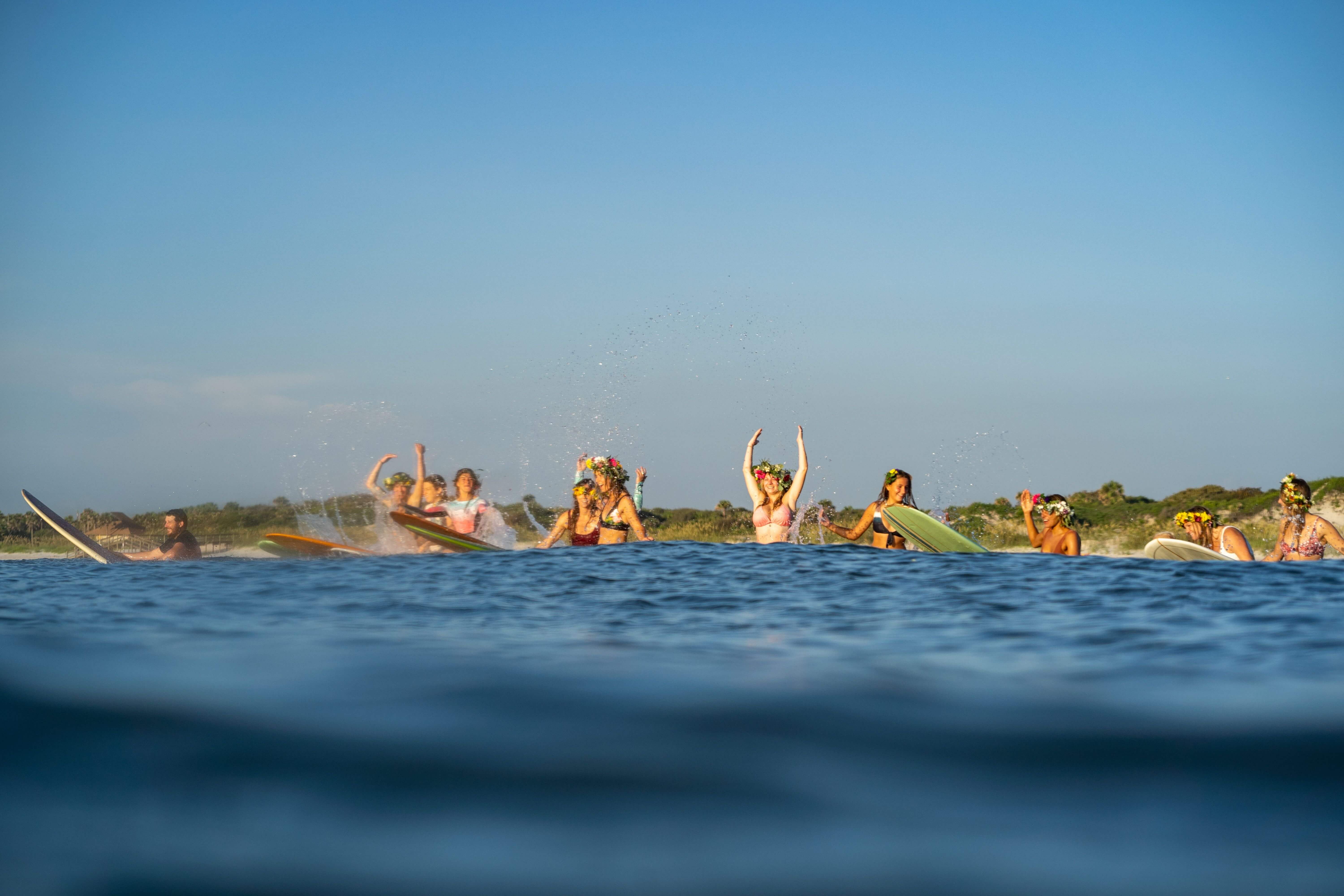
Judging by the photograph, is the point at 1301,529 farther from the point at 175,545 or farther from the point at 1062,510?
the point at 175,545

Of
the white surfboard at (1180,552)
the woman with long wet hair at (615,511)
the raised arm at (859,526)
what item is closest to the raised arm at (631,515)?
the woman with long wet hair at (615,511)

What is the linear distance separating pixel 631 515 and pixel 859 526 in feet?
8.41

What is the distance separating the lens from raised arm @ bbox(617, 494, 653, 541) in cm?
1007

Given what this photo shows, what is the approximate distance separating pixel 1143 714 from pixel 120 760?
238 cm

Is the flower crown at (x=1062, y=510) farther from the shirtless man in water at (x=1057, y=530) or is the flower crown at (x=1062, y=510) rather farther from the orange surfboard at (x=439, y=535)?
the orange surfboard at (x=439, y=535)

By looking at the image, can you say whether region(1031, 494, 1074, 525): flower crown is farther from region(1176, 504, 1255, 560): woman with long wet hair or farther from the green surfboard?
region(1176, 504, 1255, 560): woman with long wet hair

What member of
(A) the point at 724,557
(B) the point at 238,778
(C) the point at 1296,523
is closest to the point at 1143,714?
(B) the point at 238,778

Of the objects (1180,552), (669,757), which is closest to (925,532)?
(1180,552)

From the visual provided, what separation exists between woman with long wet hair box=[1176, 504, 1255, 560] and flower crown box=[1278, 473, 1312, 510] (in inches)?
28.3

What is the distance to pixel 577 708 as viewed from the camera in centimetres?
222

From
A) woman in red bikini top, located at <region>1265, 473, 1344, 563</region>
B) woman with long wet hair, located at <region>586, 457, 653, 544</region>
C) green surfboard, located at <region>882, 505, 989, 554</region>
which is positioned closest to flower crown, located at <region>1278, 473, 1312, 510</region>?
woman in red bikini top, located at <region>1265, 473, 1344, 563</region>

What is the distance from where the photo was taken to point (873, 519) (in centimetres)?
968

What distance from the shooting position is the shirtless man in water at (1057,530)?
27.7 ft

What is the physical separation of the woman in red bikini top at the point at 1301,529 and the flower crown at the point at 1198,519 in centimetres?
79
